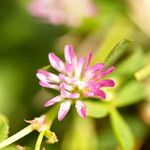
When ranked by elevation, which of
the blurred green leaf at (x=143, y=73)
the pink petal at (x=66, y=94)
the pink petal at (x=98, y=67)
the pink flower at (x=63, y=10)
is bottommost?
the pink petal at (x=66, y=94)

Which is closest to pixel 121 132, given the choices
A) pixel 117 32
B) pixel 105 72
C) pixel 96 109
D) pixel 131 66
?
pixel 96 109

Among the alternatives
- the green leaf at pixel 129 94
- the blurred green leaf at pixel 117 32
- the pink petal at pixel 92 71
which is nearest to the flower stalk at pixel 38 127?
the pink petal at pixel 92 71

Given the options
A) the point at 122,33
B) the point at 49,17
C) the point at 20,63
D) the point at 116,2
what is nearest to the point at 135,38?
the point at 122,33

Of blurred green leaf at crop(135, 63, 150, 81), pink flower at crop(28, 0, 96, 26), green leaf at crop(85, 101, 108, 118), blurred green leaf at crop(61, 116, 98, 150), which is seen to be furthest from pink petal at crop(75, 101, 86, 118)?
pink flower at crop(28, 0, 96, 26)

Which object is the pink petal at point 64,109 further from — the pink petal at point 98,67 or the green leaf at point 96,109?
the green leaf at point 96,109

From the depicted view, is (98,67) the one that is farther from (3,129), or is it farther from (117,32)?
(117,32)

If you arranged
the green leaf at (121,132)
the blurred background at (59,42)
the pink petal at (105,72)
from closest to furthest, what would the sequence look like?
1. the pink petal at (105,72)
2. the green leaf at (121,132)
3. the blurred background at (59,42)

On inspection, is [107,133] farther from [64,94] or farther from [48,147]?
[64,94]

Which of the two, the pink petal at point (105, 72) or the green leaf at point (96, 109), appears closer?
the pink petal at point (105, 72)
